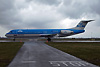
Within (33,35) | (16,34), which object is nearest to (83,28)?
(33,35)

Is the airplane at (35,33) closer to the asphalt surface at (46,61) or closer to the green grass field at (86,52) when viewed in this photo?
the green grass field at (86,52)

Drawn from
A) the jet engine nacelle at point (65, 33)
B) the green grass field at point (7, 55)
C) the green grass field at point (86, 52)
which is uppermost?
the jet engine nacelle at point (65, 33)

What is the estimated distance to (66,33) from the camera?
51781mm

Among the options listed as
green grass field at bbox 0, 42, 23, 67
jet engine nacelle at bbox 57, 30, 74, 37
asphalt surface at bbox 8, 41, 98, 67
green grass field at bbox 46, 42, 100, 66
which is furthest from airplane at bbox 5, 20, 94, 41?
asphalt surface at bbox 8, 41, 98, 67

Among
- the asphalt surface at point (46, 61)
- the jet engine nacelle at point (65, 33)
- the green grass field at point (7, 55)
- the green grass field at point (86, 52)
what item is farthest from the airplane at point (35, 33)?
Answer: the asphalt surface at point (46, 61)

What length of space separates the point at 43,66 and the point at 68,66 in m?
1.88

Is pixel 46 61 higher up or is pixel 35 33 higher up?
pixel 35 33

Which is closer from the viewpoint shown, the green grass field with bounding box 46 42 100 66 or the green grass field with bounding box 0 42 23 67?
the green grass field with bounding box 0 42 23 67

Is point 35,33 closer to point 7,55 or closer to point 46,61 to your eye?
point 7,55

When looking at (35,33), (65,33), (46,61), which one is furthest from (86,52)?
(35,33)

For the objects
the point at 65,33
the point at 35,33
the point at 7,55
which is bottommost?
the point at 7,55

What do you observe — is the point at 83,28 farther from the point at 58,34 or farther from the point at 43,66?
the point at 43,66

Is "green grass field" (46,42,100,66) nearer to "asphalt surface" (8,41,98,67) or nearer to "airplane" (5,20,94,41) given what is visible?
"asphalt surface" (8,41,98,67)

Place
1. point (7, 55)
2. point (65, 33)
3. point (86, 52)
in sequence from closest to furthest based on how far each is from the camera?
point (7, 55) < point (86, 52) < point (65, 33)
